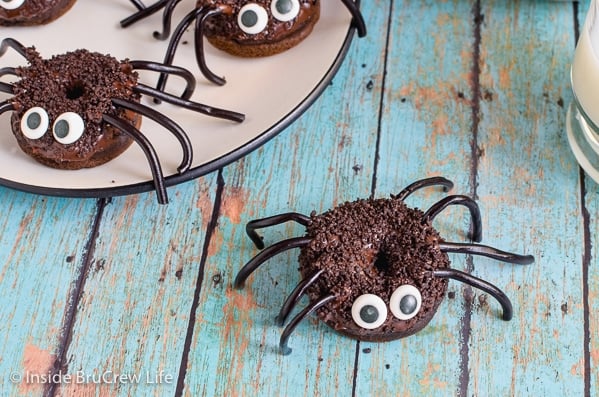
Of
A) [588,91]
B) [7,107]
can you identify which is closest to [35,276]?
[7,107]

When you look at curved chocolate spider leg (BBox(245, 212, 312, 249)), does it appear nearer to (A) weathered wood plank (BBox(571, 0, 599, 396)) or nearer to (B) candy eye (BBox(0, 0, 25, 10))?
(A) weathered wood plank (BBox(571, 0, 599, 396))

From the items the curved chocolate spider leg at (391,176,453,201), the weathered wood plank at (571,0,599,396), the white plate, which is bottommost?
the weathered wood plank at (571,0,599,396)

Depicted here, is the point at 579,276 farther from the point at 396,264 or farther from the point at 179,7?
the point at 179,7

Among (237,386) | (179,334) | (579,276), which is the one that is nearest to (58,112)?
(179,334)

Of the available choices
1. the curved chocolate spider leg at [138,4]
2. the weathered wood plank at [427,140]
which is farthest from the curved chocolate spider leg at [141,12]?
the weathered wood plank at [427,140]

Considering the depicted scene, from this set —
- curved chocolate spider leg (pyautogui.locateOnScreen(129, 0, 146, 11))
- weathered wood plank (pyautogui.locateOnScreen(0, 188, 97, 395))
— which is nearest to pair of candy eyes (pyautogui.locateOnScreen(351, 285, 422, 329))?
weathered wood plank (pyautogui.locateOnScreen(0, 188, 97, 395))

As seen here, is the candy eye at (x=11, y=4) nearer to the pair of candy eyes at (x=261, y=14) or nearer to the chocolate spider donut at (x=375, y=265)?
the pair of candy eyes at (x=261, y=14)

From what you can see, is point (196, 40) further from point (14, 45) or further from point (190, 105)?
point (14, 45)
